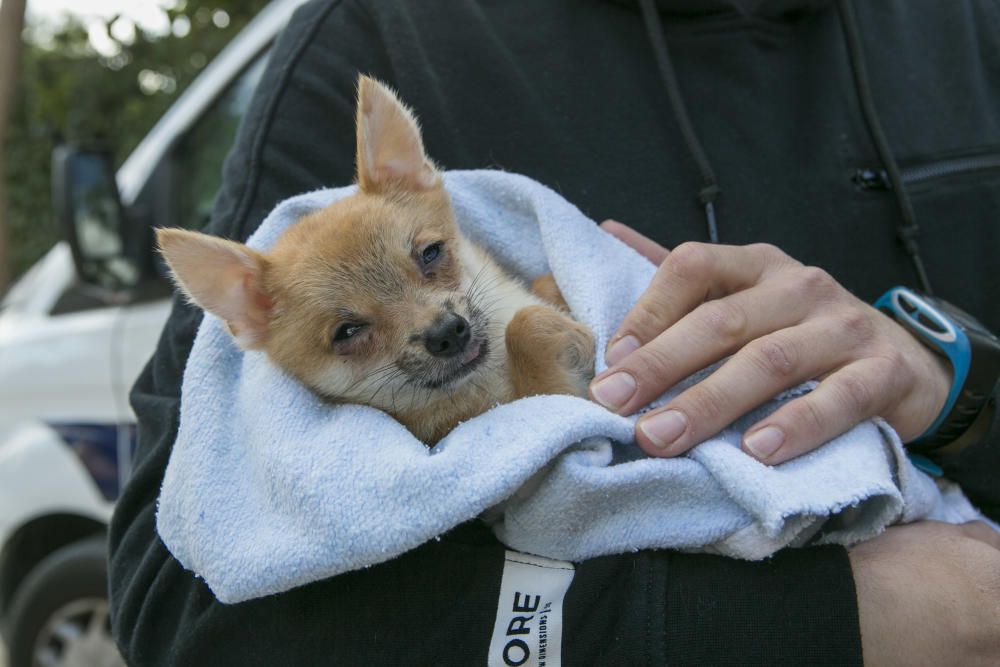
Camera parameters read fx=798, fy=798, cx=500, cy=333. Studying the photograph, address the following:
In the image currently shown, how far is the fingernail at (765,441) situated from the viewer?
4.64 feet

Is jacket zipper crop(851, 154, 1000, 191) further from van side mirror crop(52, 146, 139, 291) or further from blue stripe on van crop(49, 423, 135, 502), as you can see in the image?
blue stripe on van crop(49, 423, 135, 502)

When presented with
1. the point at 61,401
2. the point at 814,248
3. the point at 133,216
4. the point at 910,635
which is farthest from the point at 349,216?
the point at 61,401

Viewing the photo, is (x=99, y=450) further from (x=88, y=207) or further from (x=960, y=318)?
(x=960, y=318)

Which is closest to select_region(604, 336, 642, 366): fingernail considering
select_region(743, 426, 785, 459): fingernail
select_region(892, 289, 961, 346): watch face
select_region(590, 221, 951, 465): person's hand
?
select_region(590, 221, 951, 465): person's hand

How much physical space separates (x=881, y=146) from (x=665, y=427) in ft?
3.35

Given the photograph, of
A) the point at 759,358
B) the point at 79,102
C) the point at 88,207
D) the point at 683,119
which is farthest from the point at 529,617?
the point at 79,102

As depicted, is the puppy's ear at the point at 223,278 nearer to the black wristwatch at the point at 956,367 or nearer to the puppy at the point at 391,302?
the puppy at the point at 391,302

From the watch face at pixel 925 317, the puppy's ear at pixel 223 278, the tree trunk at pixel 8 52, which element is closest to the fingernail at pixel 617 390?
the watch face at pixel 925 317

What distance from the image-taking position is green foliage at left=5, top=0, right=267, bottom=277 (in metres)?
11.1

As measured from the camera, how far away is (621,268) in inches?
70.6

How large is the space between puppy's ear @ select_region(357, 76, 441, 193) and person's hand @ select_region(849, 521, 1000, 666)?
1307 mm

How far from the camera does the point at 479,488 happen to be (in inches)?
50.8

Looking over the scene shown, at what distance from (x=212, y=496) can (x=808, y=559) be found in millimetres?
1042

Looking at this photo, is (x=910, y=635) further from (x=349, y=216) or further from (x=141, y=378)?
(x=141, y=378)
